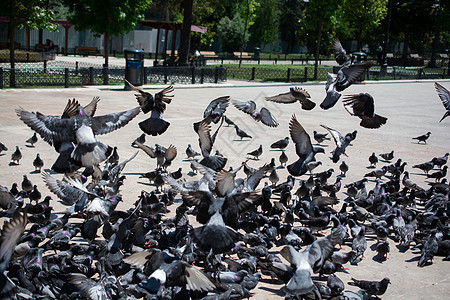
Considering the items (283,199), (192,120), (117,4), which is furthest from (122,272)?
(117,4)

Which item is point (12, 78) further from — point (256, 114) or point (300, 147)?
point (300, 147)

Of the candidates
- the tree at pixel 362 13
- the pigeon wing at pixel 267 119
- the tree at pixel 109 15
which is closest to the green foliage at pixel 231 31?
the tree at pixel 362 13

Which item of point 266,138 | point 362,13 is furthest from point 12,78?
point 362,13

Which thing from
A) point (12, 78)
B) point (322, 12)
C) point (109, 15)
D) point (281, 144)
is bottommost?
point (281, 144)

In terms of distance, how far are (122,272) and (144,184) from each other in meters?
4.18

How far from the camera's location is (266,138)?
14.6 metres

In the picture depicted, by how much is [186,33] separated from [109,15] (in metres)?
6.86

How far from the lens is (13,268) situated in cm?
503

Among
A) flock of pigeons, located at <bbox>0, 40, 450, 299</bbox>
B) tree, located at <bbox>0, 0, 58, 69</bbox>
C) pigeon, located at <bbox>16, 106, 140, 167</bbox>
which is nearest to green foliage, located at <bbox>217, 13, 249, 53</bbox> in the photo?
tree, located at <bbox>0, 0, 58, 69</bbox>

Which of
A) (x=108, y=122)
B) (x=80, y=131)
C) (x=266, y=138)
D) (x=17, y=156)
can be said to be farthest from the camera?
(x=266, y=138)

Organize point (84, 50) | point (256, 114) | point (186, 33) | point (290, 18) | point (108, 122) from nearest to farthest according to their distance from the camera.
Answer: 1. point (108, 122)
2. point (256, 114)
3. point (186, 33)
4. point (84, 50)
5. point (290, 18)

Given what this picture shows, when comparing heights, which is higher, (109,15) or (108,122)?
(109,15)

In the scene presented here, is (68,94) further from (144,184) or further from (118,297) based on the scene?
(118,297)

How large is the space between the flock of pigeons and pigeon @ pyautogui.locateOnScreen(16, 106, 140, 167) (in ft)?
0.05
